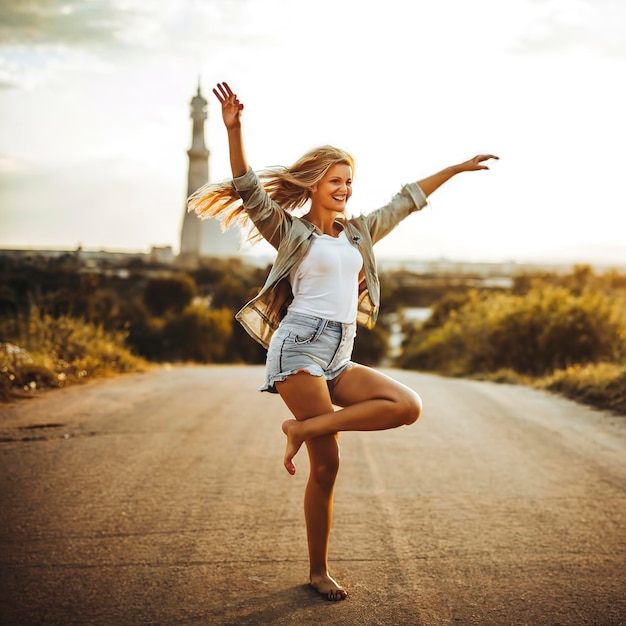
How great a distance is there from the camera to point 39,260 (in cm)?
2316

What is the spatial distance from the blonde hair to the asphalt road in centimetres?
191

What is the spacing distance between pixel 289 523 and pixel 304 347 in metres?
1.81

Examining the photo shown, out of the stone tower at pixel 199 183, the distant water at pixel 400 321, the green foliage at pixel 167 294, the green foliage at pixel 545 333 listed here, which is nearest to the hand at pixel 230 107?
the green foliage at pixel 545 333

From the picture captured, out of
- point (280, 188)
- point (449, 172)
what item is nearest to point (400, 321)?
point (449, 172)

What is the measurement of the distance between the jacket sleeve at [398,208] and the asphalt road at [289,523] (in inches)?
72.5

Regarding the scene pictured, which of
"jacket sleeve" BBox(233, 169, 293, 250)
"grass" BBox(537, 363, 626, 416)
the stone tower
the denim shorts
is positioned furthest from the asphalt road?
the stone tower

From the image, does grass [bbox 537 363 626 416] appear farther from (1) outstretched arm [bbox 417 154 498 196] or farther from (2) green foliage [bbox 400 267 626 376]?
(1) outstretched arm [bbox 417 154 498 196]

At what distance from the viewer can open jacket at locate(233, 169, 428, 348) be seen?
167 inches

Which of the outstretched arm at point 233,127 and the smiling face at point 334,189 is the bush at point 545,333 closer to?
the smiling face at point 334,189

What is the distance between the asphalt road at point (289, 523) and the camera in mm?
4105

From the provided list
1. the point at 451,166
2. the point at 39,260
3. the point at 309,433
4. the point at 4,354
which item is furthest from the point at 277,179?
the point at 39,260

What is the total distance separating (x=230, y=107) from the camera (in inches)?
161

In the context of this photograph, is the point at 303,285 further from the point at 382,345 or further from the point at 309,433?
the point at 382,345

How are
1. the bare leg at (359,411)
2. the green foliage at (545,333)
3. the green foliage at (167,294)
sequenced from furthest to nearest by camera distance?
the green foliage at (167,294), the green foliage at (545,333), the bare leg at (359,411)
